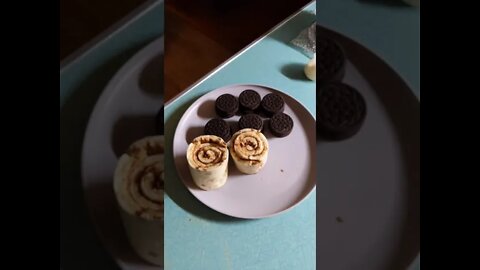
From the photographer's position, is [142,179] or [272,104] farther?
[272,104]

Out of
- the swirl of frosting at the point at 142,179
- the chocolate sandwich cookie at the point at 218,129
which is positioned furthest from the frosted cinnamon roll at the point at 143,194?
the chocolate sandwich cookie at the point at 218,129

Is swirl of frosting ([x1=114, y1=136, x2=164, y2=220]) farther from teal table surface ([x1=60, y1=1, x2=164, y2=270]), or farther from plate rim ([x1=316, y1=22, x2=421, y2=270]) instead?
plate rim ([x1=316, y1=22, x2=421, y2=270])

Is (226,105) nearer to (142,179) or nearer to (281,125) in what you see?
(281,125)

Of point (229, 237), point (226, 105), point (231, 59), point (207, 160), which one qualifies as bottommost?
point (229, 237)

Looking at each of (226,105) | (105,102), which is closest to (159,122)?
(105,102)

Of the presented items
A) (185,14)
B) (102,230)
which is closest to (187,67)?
(185,14)

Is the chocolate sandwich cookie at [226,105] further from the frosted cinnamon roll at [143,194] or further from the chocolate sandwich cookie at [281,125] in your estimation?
the frosted cinnamon roll at [143,194]

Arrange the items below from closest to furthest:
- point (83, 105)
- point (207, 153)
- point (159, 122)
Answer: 1. point (83, 105)
2. point (159, 122)
3. point (207, 153)
